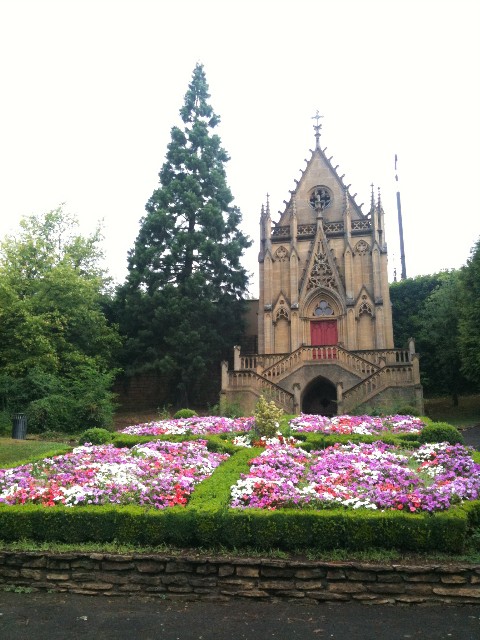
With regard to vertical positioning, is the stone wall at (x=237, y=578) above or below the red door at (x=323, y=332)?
below

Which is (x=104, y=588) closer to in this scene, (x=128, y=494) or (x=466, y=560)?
(x=128, y=494)

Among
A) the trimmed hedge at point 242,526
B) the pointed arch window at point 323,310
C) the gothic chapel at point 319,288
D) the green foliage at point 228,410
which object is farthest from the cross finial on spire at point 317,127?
the trimmed hedge at point 242,526

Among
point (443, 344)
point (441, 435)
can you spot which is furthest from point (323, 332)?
point (441, 435)

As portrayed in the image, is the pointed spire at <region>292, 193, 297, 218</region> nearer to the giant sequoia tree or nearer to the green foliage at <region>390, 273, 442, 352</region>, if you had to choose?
the giant sequoia tree

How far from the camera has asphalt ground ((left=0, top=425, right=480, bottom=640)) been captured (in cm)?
570

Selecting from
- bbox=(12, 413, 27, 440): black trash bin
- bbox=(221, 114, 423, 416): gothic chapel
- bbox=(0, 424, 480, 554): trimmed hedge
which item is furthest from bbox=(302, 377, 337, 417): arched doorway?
bbox=(0, 424, 480, 554): trimmed hedge

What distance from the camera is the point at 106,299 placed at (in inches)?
1399

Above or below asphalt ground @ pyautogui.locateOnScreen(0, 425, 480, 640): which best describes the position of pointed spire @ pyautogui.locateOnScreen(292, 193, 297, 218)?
above

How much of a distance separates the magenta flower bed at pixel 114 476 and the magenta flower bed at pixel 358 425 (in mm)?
3842

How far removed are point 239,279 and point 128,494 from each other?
2553cm

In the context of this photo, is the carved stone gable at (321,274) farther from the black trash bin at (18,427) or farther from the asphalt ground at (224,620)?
the asphalt ground at (224,620)

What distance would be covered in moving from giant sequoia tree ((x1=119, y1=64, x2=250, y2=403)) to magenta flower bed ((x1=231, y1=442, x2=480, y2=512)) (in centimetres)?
1856

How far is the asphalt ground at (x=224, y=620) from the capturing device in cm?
570

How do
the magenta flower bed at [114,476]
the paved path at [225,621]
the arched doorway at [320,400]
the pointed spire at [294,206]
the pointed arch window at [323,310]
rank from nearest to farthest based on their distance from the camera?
the paved path at [225,621]
the magenta flower bed at [114,476]
the arched doorway at [320,400]
the pointed arch window at [323,310]
the pointed spire at [294,206]
